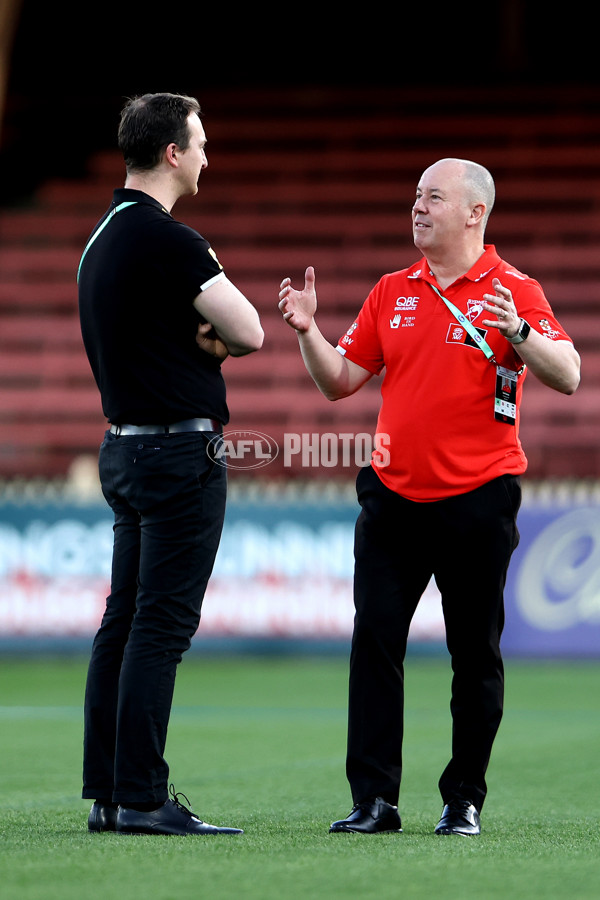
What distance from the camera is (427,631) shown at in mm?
9922

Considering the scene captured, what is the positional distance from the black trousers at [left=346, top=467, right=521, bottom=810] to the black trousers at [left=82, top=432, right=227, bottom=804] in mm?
481

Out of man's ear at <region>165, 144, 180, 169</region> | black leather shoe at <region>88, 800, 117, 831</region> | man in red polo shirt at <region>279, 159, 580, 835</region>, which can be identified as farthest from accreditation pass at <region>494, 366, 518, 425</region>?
black leather shoe at <region>88, 800, 117, 831</region>

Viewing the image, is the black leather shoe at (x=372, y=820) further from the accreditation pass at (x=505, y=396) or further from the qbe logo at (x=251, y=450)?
the qbe logo at (x=251, y=450)

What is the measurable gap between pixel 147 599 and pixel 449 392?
0.99 metres

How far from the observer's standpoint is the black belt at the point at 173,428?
3.73m

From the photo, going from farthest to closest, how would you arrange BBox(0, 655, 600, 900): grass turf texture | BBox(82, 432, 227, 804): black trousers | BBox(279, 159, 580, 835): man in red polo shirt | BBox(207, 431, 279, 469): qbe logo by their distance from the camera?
1. BBox(207, 431, 279, 469): qbe logo
2. BBox(279, 159, 580, 835): man in red polo shirt
3. BBox(82, 432, 227, 804): black trousers
4. BBox(0, 655, 600, 900): grass turf texture

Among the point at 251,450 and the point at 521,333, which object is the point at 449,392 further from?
the point at 251,450

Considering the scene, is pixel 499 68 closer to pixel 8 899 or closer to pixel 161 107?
pixel 161 107

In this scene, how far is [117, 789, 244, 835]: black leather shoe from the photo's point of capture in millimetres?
3662

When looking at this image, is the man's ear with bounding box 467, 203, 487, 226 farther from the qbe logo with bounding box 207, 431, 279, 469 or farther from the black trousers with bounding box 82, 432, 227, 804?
the qbe logo with bounding box 207, 431, 279, 469

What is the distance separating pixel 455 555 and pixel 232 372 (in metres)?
10.2

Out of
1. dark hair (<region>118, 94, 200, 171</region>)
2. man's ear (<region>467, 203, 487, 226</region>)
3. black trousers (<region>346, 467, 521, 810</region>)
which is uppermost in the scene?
dark hair (<region>118, 94, 200, 171</region>)

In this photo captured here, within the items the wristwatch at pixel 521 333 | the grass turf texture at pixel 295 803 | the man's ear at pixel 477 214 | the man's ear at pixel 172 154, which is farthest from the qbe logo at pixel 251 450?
the wristwatch at pixel 521 333

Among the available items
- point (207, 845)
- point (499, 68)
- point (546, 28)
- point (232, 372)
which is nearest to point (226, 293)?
point (207, 845)
